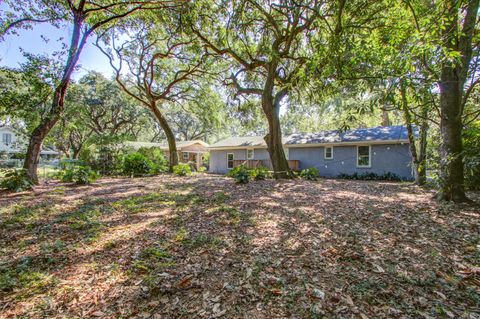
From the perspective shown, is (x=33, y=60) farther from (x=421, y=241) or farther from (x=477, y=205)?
(x=477, y=205)

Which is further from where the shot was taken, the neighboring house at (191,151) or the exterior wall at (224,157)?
the neighboring house at (191,151)

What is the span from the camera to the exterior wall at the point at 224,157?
62.2 feet

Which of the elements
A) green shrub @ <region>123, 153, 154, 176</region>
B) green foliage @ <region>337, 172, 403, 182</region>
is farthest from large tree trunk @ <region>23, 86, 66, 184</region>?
green foliage @ <region>337, 172, 403, 182</region>

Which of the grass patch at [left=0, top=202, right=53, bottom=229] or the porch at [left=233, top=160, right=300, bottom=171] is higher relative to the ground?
the porch at [left=233, top=160, right=300, bottom=171]

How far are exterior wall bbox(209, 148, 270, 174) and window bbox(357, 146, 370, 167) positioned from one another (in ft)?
20.8

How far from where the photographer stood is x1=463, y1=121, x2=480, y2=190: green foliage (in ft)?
16.1

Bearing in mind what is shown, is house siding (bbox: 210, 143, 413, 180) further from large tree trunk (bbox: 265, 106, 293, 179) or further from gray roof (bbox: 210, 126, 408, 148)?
large tree trunk (bbox: 265, 106, 293, 179)

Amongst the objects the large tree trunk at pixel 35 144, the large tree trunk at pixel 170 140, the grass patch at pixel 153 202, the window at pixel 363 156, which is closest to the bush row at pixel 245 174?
the grass patch at pixel 153 202

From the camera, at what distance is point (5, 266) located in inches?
123

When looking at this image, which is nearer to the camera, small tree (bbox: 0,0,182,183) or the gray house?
small tree (bbox: 0,0,182,183)

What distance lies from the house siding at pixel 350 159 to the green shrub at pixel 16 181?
13.8m

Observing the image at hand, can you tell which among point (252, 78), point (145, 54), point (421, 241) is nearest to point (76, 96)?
point (145, 54)

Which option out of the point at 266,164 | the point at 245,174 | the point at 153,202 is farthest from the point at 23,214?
the point at 266,164

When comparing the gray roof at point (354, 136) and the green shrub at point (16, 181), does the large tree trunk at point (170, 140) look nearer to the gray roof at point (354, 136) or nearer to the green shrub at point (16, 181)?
the gray roof at point (354, 136)
